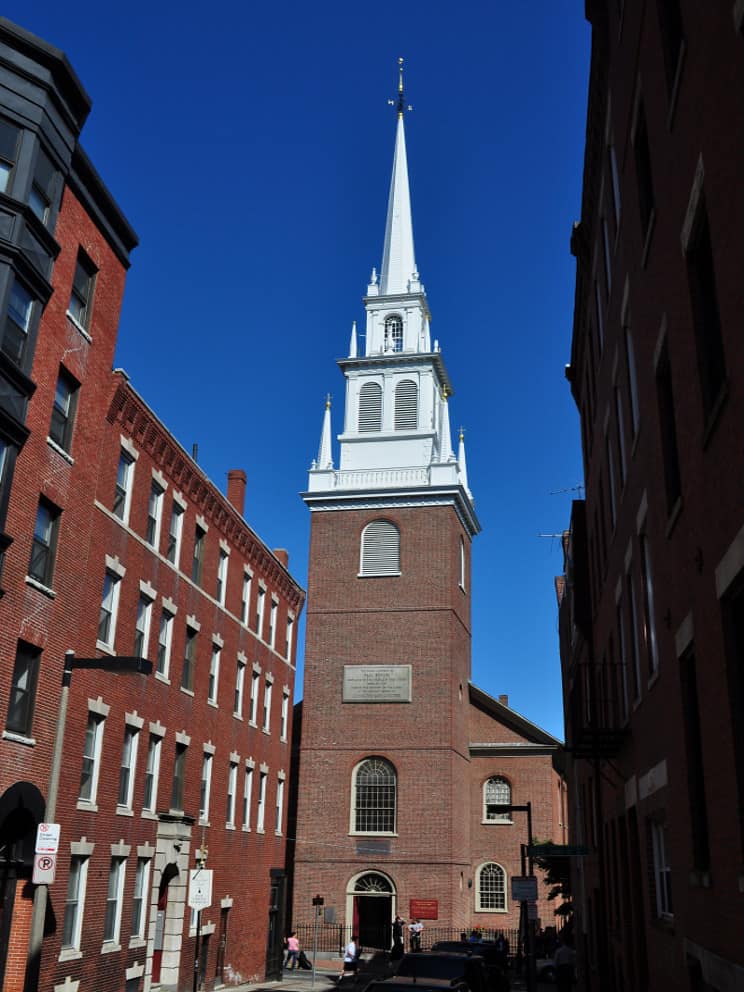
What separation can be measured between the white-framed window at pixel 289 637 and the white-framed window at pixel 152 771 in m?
14.8

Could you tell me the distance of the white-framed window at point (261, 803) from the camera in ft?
123

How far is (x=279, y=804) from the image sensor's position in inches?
1612

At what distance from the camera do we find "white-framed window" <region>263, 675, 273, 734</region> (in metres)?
39.3

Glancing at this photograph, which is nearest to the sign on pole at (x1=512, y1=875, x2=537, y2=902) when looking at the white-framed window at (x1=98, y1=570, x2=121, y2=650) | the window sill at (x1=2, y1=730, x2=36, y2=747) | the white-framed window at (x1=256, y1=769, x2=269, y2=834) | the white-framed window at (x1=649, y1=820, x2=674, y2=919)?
the white-framed window at (x1=649, y1=820, x2=674, y2=919)

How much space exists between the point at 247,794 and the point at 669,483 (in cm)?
2790

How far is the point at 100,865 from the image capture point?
23422mm

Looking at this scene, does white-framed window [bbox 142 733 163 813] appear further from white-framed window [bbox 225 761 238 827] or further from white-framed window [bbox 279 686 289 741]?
white-framed window [bbox 279 686 289 741]

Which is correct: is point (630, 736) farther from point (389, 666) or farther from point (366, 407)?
point (366, 407)

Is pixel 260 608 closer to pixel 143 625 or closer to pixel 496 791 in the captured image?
pixel 143 625

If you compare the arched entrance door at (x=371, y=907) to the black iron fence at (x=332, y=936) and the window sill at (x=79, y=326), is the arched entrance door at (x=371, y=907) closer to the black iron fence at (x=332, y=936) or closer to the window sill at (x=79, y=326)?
the black iron fence at (x=332, y=936)

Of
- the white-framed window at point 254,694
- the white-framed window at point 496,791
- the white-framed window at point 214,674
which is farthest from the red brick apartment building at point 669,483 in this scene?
the white-framed window at point 496,791

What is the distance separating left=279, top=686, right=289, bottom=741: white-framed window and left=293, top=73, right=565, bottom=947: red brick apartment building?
19.7ft

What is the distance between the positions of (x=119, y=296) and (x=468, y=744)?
3419 cm

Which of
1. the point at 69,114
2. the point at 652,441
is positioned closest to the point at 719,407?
the point at 652,441
